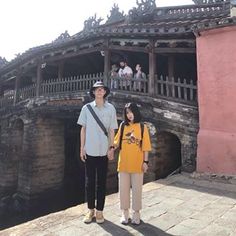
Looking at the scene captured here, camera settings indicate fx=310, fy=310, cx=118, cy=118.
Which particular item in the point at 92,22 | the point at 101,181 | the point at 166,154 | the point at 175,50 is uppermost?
the point at 92,22

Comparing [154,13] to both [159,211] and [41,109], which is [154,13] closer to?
[41,109]

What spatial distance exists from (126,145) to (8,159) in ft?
36.5

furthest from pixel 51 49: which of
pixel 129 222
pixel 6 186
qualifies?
pixel 129 222

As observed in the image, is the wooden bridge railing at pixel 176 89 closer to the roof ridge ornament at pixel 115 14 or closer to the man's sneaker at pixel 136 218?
the man's sneaker at pixel 136 218

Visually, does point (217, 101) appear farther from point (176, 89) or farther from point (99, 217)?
point (99, 217)

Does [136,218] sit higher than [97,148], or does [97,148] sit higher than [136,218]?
[97,148]

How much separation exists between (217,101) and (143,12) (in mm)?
7385

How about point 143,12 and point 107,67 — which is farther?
point 143,12

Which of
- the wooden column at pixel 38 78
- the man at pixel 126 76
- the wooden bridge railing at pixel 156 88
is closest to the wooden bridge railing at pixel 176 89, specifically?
the wooden bridge railing at pixel 156 88

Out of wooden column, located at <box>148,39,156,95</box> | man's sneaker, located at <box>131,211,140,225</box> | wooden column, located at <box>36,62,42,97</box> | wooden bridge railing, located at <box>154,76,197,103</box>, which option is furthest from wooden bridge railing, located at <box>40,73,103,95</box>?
man's sneaker, located at <box>131,211,140,225</box>

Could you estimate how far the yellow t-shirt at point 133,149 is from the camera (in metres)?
3.80

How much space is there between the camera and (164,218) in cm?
405

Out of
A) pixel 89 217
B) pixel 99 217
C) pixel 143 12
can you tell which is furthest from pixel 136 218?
pixel 143 12

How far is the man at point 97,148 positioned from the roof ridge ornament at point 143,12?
10.0 meters
